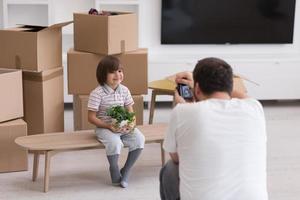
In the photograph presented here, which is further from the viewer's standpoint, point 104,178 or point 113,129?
point 104,178

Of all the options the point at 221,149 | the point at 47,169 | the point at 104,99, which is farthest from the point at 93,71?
the point at 221,149

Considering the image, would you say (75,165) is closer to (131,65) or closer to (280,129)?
(131,65)

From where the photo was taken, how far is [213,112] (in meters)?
2.02

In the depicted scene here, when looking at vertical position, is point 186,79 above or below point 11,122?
above

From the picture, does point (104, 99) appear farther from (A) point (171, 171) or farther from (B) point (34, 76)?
(A) point (171, 171)

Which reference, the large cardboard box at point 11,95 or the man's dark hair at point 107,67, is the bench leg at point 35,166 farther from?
the man's dark hair at point 107,67

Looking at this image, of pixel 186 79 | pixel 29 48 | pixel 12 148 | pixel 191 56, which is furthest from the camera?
pixel 191 56

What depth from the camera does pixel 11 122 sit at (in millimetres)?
3596

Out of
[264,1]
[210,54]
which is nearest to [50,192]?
[210,54]

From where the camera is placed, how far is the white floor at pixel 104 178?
129 inches

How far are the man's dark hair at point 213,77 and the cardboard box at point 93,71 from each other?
1.93 m

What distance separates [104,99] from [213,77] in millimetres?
1446

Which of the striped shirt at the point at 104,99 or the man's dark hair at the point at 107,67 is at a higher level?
the man's dark hair at the point at 107,67

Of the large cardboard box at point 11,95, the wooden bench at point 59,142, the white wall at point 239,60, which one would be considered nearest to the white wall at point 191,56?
the white wall at point 239,60
